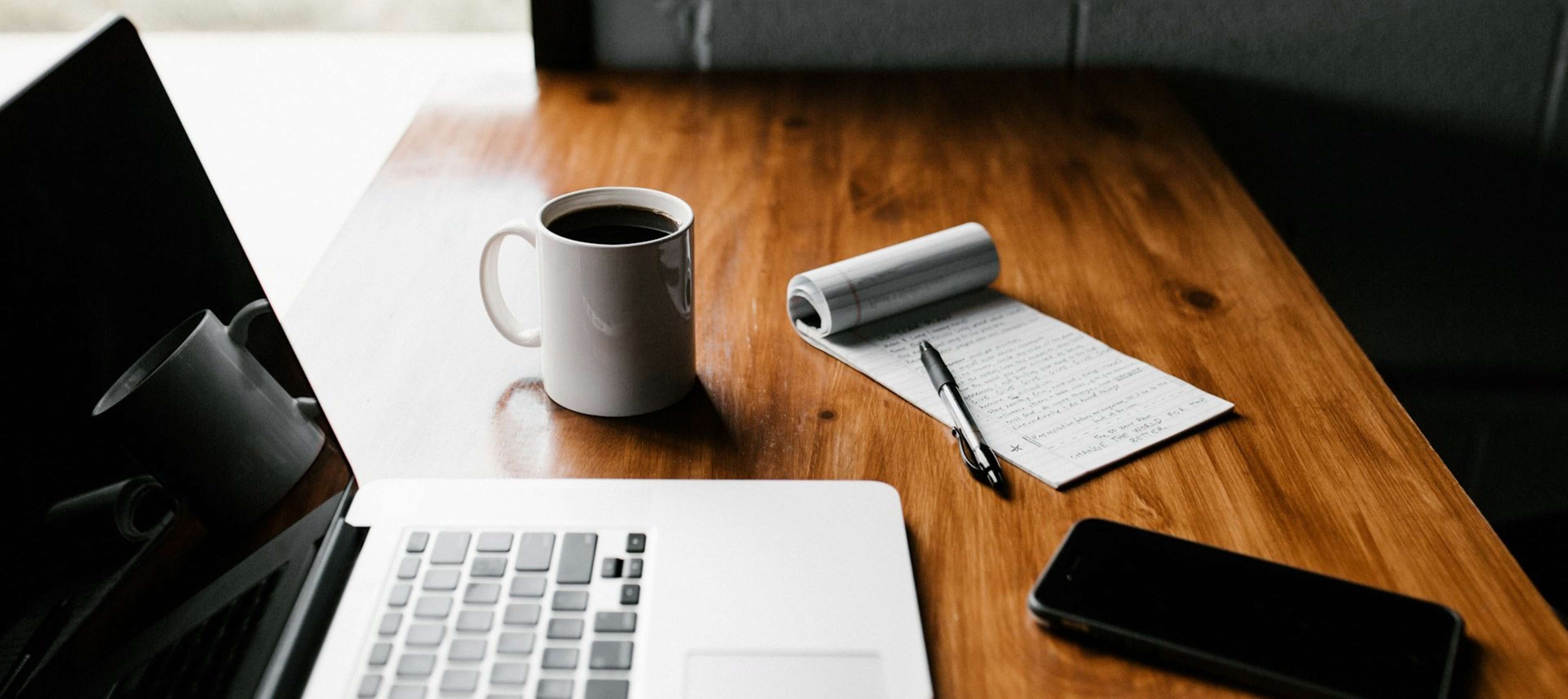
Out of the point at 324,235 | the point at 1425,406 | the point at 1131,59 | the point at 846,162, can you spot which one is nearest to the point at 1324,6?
the point at 1131,59

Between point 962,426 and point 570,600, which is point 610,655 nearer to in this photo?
point 570,600

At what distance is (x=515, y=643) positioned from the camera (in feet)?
1.65

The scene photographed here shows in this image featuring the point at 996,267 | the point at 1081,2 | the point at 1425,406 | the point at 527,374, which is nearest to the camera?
the point at 527,374

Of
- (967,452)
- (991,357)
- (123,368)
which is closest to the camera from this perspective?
(123,368)

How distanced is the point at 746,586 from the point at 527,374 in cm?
27

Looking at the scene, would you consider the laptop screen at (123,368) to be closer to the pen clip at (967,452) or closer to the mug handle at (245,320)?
the mug handle at (245,320)

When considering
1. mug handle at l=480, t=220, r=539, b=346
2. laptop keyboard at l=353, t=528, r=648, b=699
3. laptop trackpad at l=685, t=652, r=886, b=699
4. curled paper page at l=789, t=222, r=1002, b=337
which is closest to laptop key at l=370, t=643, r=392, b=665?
laptop keyboard at l=353, t=528, r=648, b=699

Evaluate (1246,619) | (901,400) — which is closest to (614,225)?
(901,400)

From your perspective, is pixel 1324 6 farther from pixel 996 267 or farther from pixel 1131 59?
pixel 996 267

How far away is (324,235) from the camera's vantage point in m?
1.67

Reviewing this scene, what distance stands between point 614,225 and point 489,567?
0.24 meters

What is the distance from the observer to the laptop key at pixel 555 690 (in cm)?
48

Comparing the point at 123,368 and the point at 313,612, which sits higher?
the point at 123,368

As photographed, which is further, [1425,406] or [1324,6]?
[1425,406]
